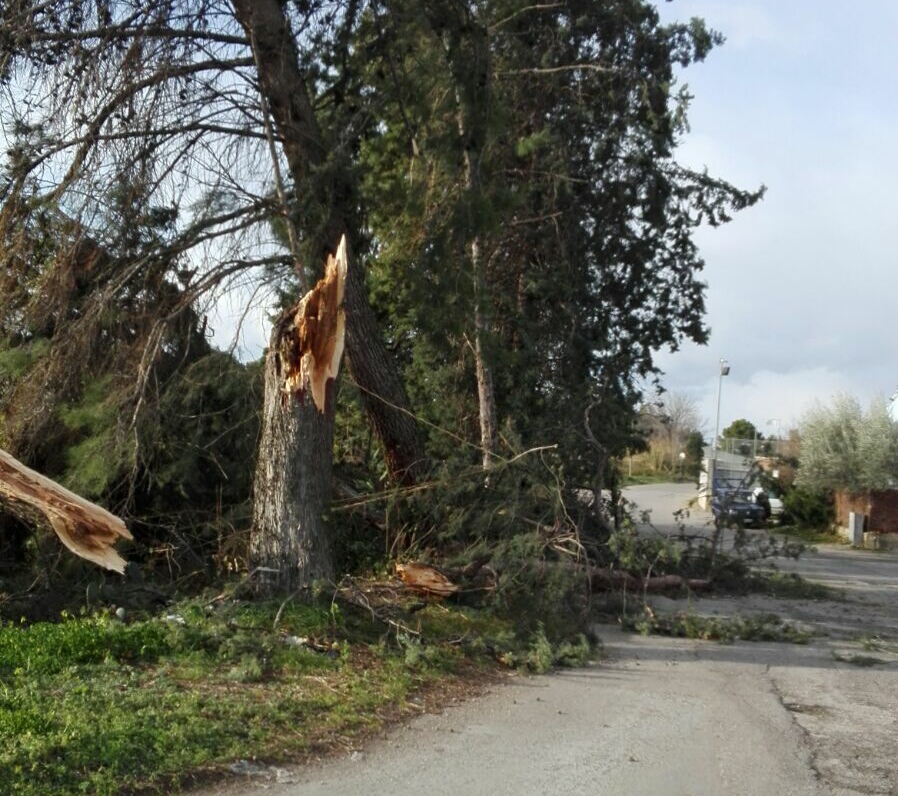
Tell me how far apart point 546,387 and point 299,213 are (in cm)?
765

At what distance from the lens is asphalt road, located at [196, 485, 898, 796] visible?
6172 mm

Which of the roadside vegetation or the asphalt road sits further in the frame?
the roadside vegetation

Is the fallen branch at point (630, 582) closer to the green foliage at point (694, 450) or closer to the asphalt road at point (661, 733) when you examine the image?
the asphalt road at point (661, 733)

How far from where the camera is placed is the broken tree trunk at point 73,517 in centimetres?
798

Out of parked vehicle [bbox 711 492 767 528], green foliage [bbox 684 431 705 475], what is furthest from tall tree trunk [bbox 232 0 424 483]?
green foliage [bbox 684 431 705 475]

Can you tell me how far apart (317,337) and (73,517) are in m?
2.67

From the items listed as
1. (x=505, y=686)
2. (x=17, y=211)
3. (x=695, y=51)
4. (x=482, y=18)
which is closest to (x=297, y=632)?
(x=505, y=686)

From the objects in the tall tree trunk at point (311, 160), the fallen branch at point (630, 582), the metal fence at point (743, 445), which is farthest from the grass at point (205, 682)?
the metal fence at point (743, 445)

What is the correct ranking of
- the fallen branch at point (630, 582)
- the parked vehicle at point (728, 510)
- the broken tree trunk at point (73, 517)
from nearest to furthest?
the broken tree trunk at point (73, 517)
the fallen branch at point (630, 582)
the parked vehicle at point (728, 510)

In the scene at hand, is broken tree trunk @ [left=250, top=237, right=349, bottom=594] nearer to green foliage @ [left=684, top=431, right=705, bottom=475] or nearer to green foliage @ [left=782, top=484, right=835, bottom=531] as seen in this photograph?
green foliage @ [left=782, top=484, right=835, bottom=531]

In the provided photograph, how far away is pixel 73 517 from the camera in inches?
316

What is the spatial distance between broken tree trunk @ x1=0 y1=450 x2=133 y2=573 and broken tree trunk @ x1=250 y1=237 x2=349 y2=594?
→ 5.89 ft

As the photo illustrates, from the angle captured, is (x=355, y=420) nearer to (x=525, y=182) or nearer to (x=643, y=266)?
(x=525, y=182)

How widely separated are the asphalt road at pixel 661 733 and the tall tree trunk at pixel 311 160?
14.6 feet
